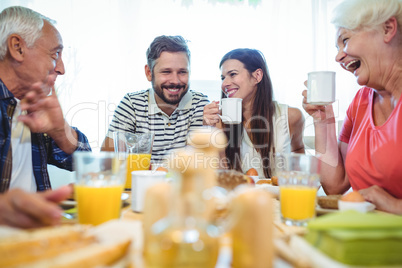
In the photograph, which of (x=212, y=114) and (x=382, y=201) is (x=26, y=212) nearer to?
(x=382, y=201)

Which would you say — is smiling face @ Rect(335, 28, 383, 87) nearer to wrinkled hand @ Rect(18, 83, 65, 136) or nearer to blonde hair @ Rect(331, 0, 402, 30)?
blonde hair @ Rect(331, 0, 402, 30)

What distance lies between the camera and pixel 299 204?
31.0 inches

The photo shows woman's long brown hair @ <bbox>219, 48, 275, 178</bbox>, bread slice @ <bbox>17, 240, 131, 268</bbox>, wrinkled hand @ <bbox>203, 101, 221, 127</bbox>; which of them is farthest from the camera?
woman's long brown hair @ <bbox>219, 48, 275, 178</bbox>

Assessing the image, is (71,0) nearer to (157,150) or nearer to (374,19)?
(157,150)

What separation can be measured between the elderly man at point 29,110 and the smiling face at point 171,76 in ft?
2.88

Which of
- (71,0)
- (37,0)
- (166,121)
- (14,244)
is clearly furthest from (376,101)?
(37,0)

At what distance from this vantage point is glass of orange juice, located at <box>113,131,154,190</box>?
135 cm

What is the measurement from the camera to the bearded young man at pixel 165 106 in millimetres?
2355

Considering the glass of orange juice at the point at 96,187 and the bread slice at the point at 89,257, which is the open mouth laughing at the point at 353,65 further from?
the bread slice at the point at 89,257

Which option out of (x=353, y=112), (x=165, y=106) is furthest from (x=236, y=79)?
(x=353, y=112)

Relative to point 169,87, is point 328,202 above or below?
below

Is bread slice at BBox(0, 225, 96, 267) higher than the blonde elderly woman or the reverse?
the reverse

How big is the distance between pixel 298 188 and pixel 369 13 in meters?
0.98

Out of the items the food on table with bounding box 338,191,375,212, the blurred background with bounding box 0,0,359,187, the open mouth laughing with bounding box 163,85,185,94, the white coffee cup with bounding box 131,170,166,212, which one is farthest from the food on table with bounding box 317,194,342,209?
the blurred background with bounding box 0,0,359,187
